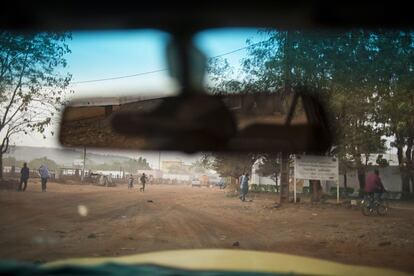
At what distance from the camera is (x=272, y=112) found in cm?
546

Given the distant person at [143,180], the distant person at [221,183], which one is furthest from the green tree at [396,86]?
the distant person at [143,180]

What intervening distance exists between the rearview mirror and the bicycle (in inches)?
121

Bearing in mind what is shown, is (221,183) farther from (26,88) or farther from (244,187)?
(26,88)

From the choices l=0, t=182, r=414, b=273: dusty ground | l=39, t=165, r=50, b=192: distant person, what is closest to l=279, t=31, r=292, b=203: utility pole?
l=0, t=182, r=414, b=273: dusty ground

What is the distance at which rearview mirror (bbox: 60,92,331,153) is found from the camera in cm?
475

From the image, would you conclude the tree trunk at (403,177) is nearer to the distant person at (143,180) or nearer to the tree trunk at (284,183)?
the tree trunk at (284,183)

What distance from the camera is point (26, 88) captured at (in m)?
8.16

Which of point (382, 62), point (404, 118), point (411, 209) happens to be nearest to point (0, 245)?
point (382, 62)

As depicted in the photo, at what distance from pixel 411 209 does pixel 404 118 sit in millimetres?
2347

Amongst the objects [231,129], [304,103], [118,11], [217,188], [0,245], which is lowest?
[0,245]

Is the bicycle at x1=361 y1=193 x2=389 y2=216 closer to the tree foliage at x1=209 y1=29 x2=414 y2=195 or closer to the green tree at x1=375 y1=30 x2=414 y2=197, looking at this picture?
the tree foliage at x1=209 y1=29 x2=414 y2=195

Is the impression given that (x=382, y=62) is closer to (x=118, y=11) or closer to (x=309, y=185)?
(x=309, y=185)

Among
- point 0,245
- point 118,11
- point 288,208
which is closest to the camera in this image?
point 118,11

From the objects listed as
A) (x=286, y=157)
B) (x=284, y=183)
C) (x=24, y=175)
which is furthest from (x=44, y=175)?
(x=284, y=183)
